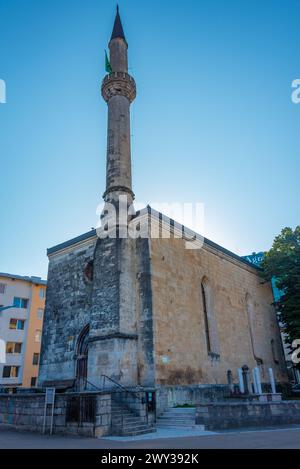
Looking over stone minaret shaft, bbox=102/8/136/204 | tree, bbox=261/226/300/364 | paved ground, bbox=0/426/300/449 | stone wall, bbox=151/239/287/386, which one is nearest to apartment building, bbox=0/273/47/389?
stone minaret shaft, bbox=102/8/136/204

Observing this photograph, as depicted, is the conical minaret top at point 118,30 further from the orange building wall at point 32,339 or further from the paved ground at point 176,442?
the orange building wall at point 32,339

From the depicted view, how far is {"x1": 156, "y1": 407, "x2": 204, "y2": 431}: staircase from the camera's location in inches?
409

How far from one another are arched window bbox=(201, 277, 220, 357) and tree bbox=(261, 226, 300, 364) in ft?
16.6

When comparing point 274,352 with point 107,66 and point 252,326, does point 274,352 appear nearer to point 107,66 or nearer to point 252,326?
point 252,326

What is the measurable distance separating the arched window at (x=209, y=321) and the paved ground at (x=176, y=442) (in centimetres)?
748

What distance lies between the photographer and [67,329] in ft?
53.1

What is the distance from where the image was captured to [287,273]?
66.8ft

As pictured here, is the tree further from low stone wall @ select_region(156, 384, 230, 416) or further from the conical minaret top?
the conical minaret top

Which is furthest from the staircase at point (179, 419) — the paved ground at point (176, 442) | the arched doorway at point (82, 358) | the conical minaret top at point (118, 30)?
the conical minaret top at point (118, 30)

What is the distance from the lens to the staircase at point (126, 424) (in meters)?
9.16

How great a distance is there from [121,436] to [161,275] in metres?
6.63

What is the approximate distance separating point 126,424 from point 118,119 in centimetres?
1352
